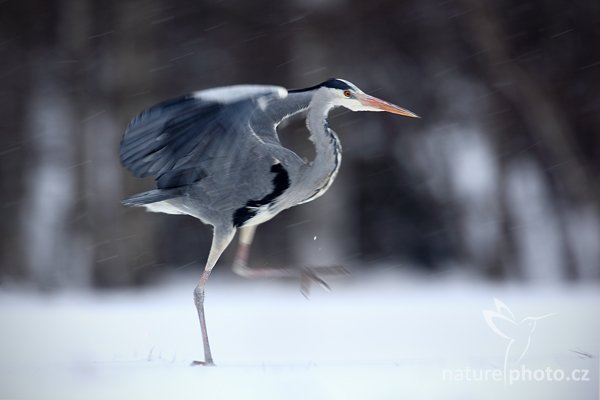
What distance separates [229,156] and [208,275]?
0.32 metres

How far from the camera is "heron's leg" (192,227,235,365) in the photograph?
1.96 metres

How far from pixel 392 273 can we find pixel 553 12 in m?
1.39

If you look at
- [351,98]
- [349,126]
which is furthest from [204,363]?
[349,126]

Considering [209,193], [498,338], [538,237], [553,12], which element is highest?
[553,12]

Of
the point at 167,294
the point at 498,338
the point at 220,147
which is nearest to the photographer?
the point at 220,147

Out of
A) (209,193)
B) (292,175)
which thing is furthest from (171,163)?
(292,175)

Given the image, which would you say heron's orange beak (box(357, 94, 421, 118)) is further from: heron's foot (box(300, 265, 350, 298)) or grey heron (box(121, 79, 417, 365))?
heron's foot (box(300, 265, 350, 298))

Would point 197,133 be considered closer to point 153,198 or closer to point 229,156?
point 229,156

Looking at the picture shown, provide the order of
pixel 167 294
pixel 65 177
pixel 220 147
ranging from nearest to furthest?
1. pixel 220 147
2. pixel 167 294
3. pixel 65 177

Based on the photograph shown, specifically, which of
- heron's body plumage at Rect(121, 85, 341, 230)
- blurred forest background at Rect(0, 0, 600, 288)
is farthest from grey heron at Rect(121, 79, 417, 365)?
blurred forest background at Rect(0, 0, 600, 288)

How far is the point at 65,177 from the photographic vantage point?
335 centimetres

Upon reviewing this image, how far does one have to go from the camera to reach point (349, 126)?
345 cm

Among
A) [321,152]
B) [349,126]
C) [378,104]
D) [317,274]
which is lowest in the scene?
[317,274]

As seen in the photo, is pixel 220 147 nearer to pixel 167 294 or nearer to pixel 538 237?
pixel 167 294
